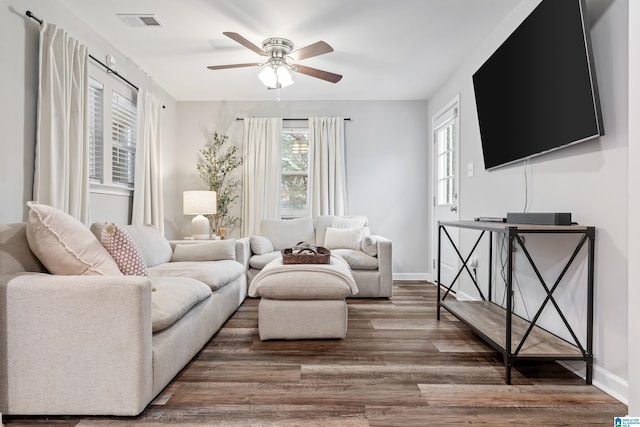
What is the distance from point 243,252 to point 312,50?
6.72 ft

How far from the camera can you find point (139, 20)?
2912mm

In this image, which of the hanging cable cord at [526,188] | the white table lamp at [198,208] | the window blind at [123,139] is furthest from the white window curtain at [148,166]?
the hanging cable cord at [526,188]

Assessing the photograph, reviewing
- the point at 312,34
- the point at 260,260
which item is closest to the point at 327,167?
the point at 260,260

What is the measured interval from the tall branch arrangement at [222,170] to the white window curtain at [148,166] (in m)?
0.83

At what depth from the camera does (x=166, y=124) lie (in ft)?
15.6

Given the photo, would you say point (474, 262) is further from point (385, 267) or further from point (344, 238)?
point (344, 238)

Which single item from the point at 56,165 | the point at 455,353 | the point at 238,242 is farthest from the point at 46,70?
the point at 455,353

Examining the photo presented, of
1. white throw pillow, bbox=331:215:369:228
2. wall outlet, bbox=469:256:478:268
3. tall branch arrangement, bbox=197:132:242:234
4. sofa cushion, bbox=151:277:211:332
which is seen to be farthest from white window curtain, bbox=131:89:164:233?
wall outlet, bbox=469:256:478:268

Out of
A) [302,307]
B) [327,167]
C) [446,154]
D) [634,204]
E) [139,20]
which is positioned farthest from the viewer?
[327,167]

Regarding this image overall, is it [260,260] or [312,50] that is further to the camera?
[260,260]

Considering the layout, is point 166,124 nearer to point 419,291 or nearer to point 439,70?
point 439,70

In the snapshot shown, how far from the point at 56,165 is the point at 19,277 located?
129 centimetres

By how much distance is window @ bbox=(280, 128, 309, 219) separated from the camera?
5.13 meters

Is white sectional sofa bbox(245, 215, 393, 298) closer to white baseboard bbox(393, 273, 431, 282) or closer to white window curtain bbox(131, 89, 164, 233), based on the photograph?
white baseboard bbox(393, 273, 431, 282)
